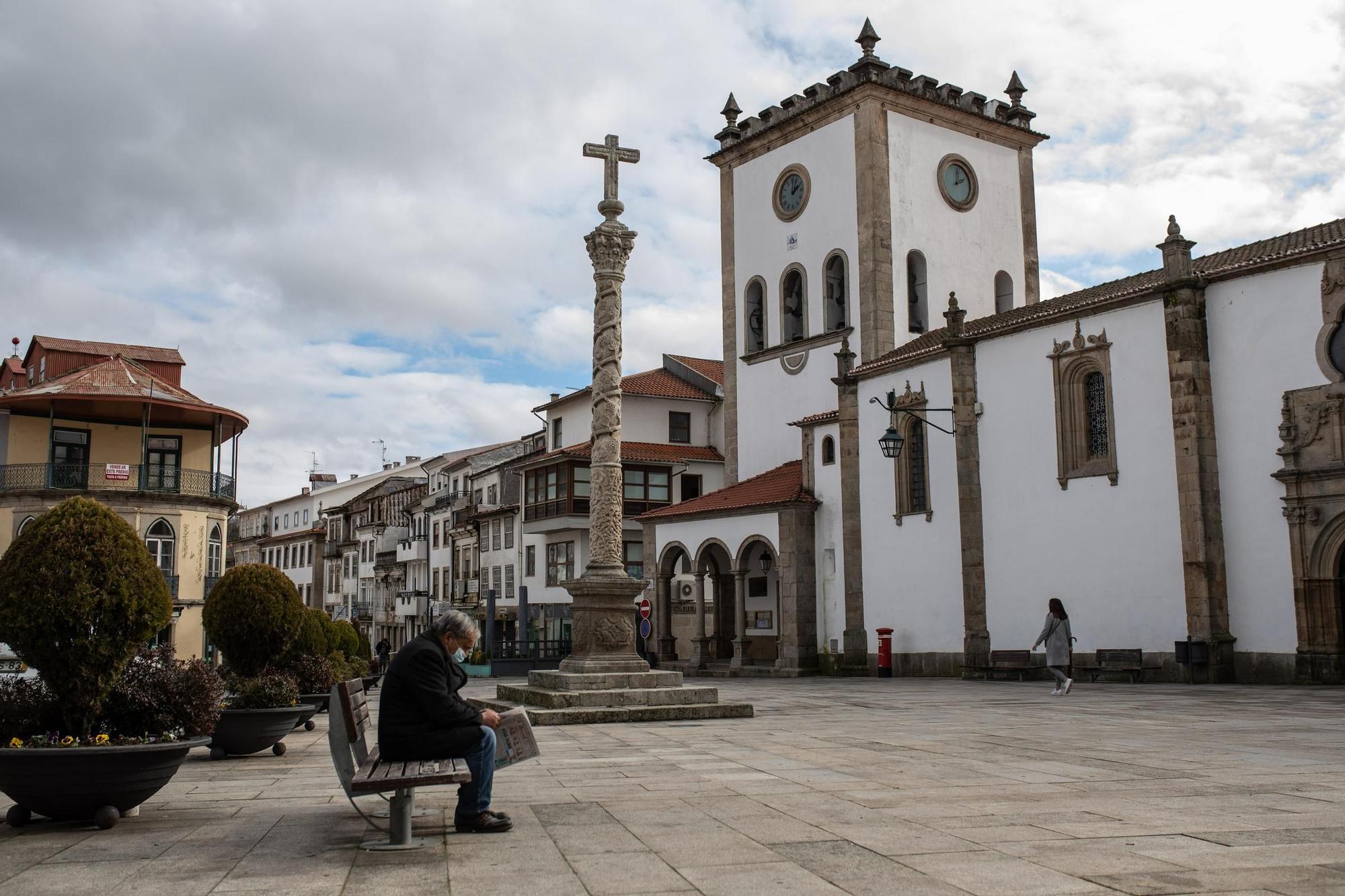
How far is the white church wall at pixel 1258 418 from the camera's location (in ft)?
71.2

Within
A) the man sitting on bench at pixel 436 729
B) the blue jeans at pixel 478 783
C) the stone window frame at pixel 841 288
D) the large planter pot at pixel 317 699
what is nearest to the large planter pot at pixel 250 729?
the large planter pot at pixel 317 699

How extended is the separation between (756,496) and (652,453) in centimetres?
1295

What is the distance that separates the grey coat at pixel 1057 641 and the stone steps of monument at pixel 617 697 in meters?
7.00

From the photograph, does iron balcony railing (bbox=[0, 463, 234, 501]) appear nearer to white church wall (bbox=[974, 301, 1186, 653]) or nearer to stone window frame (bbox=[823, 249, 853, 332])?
stone window frame (bbox=[823, 249, 853, 332])

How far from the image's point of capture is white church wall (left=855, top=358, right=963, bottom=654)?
28703 millimetres

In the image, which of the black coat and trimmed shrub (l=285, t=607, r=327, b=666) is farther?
trimmed shrub (l=285, t=607, r=327, b=666)

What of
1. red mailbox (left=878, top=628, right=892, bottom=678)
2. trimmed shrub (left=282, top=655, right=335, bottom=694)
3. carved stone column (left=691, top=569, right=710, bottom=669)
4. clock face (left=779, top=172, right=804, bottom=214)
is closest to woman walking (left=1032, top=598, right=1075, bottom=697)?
red mailbox (left=878, top=628, right=892, bottom=678)

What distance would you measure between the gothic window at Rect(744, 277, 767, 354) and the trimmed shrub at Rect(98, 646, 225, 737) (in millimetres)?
32919

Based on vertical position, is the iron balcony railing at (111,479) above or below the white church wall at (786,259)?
below

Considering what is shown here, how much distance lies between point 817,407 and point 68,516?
30.7 m

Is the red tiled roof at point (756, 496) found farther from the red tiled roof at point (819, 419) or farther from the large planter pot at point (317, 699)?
A: the large planter pot at point (317, 699)

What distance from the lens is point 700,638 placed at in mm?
37344

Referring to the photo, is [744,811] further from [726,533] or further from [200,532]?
[200,532]

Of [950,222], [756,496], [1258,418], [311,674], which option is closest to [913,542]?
[756,496]
